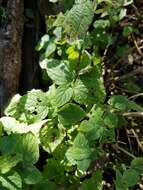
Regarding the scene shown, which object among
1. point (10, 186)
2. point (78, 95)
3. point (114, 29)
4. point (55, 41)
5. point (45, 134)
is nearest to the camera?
point (10, 186)

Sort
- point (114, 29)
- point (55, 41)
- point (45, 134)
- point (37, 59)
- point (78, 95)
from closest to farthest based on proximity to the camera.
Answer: point (78, 95)
point (45, 134)
point (55, 41)
point (37, 59)
point (114, 29)

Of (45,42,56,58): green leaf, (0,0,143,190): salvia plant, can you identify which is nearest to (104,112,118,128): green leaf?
(0,0,143,190): salvia plant

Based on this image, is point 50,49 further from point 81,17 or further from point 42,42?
point 81,17

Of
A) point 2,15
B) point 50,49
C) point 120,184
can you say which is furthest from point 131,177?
point 2,15

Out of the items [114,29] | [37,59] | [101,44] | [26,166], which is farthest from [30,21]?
[26,166]

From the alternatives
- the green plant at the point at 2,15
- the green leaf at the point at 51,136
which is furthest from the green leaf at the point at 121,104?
the green plant at the point at 2,15

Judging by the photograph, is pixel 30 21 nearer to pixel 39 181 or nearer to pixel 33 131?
pixel 33 131
